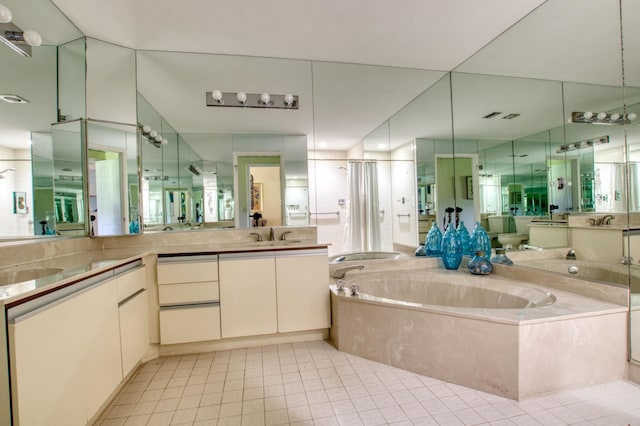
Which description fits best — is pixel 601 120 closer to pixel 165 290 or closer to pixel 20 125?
pixel 165 290

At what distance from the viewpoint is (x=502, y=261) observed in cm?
234

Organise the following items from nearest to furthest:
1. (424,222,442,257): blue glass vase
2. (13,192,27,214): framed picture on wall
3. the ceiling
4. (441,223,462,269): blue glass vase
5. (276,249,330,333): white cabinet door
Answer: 1. (13,192,27,214): framed picture on wall
2. the ceiling
3. (276,249,330,333): white cabinet door
4. (441,223,462,269): blue glass vase
5. (424,222,442,257): blue glass vase

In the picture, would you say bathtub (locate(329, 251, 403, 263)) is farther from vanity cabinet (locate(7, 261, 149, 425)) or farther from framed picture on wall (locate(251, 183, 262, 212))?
vanity cabinet (locate(7, 261, 149, 425))

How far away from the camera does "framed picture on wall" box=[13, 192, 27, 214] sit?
5.06ft

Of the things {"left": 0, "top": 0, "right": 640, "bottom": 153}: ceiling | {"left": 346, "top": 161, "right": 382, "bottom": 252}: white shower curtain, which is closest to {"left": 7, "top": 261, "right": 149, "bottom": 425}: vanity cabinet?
{"left": 0, "top": 0, "right": 640, "bottom": 153}: ceiling

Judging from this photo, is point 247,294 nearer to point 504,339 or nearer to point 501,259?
point 504,339

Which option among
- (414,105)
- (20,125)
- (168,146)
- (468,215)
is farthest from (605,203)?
(20,125)

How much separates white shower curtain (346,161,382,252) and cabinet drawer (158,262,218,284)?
1.50m

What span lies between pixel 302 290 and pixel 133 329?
1184 millimetres

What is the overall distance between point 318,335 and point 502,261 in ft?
5.74

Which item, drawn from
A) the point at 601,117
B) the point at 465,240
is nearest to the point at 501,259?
the point at 465,240

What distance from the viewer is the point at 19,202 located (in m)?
1.57

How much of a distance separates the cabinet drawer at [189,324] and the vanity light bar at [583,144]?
2.89 meters

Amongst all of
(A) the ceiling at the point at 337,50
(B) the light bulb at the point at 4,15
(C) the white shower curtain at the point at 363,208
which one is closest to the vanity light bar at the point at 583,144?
(A) the ceiling at the point at 337,50
